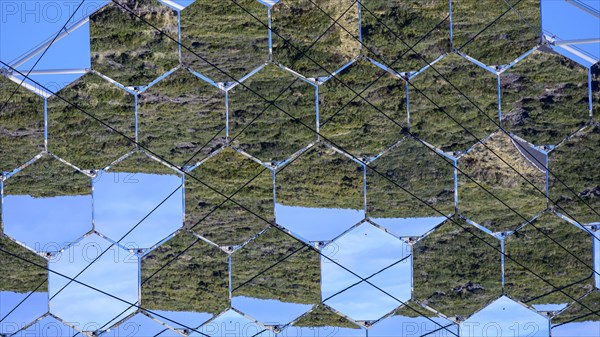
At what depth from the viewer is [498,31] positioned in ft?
8.46

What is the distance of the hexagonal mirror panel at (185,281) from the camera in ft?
8.59

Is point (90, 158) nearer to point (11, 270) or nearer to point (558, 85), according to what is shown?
point (11, 270)

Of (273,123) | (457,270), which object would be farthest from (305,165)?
(457,270)

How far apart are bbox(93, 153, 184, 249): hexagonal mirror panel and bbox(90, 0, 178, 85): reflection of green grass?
0.33 metres

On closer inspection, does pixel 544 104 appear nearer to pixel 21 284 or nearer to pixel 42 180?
pixel 42 180

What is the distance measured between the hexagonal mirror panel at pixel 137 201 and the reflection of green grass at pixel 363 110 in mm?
649

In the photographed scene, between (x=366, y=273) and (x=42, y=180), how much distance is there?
134cm

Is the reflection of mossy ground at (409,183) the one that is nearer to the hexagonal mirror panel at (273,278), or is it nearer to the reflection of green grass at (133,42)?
the hexagonal mirror panel at (273,278)

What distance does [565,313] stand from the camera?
2652mm

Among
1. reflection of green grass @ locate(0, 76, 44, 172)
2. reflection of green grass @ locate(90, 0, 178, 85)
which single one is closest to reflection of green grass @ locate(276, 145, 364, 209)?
reflection of green grass @ locate(90, 0, 178, 85)

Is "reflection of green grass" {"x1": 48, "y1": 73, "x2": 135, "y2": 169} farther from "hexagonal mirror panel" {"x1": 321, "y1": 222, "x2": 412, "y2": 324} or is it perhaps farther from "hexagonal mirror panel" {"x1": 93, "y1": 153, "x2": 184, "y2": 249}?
"hexagonal mirror panel" {"x1": 321, "y1": 222, "x2": 412, "y2": 324}

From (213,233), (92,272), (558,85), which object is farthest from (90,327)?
(558,85)

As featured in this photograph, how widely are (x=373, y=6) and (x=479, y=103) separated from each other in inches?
22.4

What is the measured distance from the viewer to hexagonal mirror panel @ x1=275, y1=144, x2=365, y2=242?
2580mm
